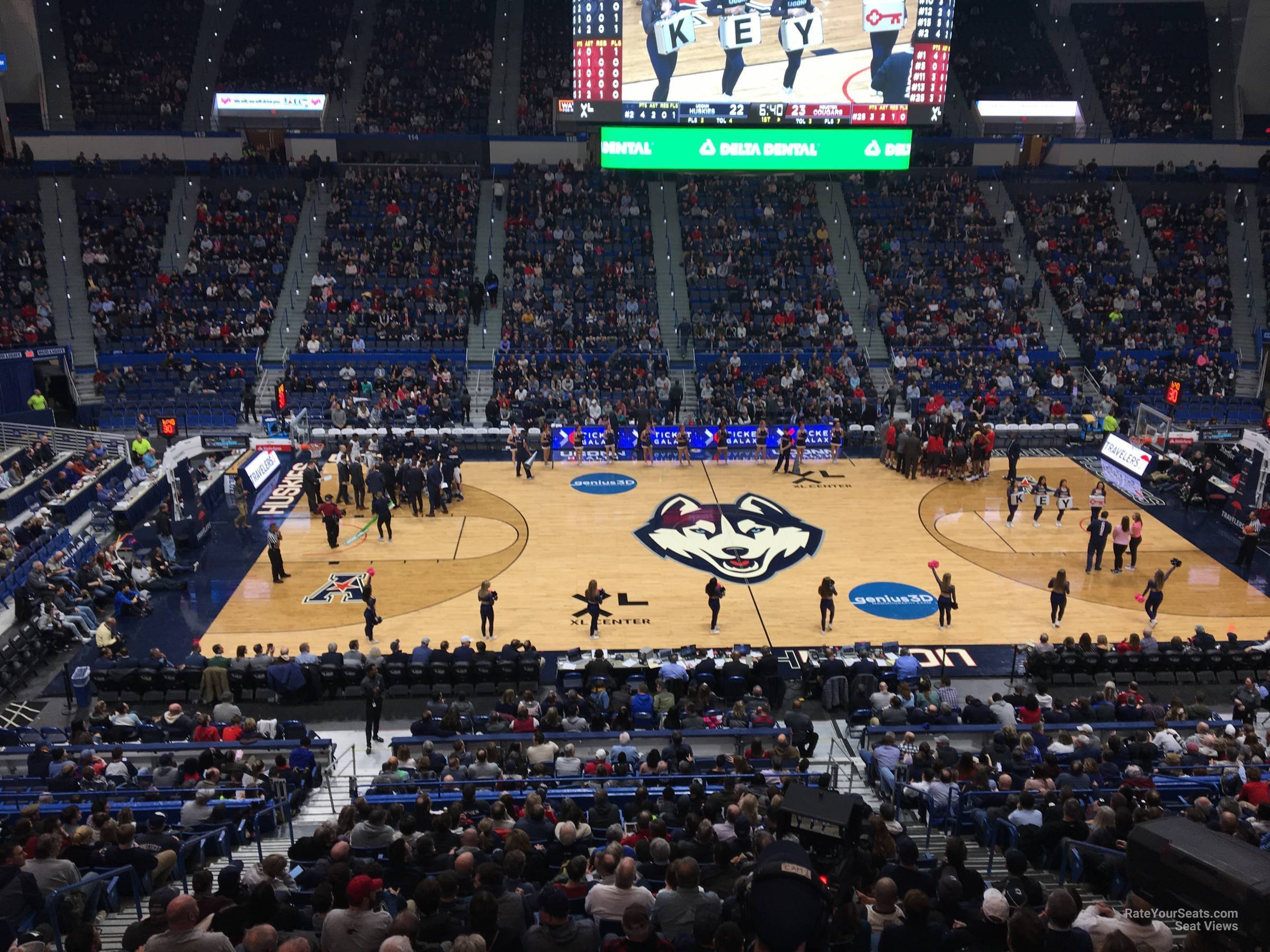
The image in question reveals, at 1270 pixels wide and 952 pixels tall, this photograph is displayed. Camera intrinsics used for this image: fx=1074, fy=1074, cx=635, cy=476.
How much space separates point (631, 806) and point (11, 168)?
132 feet

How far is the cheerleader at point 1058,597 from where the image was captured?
67.3ft

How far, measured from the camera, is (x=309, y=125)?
4519 centimetres

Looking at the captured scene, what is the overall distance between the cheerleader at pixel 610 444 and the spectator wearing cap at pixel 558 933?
80.9ft

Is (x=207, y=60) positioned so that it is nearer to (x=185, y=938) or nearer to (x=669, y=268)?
(x=669, y=268)

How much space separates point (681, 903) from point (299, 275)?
3617 centimetres

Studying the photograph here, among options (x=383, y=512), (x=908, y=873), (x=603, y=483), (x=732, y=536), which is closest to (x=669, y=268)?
(x=603, y=483)

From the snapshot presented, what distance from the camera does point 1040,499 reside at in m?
26.5

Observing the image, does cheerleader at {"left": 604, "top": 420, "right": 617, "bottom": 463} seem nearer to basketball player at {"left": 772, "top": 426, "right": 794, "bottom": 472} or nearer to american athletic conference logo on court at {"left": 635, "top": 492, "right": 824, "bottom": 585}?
american athletic conference logo on court at {"left": 635, "top": 492, "right": 824, "bottom": 585}

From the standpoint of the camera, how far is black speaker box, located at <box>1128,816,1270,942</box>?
6117mm

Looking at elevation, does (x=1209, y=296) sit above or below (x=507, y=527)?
above

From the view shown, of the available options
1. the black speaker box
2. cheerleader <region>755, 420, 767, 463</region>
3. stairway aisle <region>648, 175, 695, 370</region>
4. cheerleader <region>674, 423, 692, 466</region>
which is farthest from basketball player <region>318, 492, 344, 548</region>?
the black speaker box

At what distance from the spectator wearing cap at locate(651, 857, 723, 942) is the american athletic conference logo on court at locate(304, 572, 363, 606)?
50.2ft

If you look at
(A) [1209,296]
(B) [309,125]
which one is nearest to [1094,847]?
(A) [1209,296]

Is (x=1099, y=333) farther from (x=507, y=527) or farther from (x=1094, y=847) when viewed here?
(x=1094, y=847)
